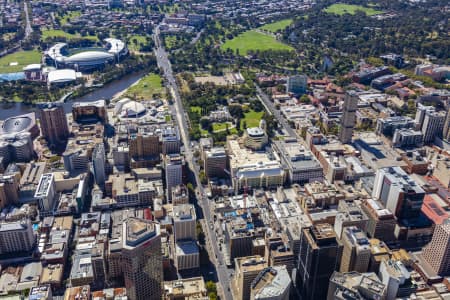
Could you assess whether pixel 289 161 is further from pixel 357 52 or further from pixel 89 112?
pixel 357 52

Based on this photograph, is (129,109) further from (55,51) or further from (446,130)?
(446,130)

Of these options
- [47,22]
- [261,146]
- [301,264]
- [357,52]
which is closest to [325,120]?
[261,146]

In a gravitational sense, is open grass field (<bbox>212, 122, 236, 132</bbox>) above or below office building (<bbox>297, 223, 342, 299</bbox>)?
below

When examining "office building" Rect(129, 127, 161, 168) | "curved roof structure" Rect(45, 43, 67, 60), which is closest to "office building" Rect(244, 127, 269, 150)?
"office building" Rect(129, 127, 161, 168)

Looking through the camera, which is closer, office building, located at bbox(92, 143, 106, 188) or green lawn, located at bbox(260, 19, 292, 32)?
office building, located at bbox(92, 143, 106, 188)

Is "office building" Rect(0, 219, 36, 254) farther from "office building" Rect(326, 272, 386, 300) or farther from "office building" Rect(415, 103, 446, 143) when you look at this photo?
"office building" Rect(415, 103, 446, 143)

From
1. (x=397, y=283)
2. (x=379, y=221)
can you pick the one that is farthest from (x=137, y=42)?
(x=397, y=283)
